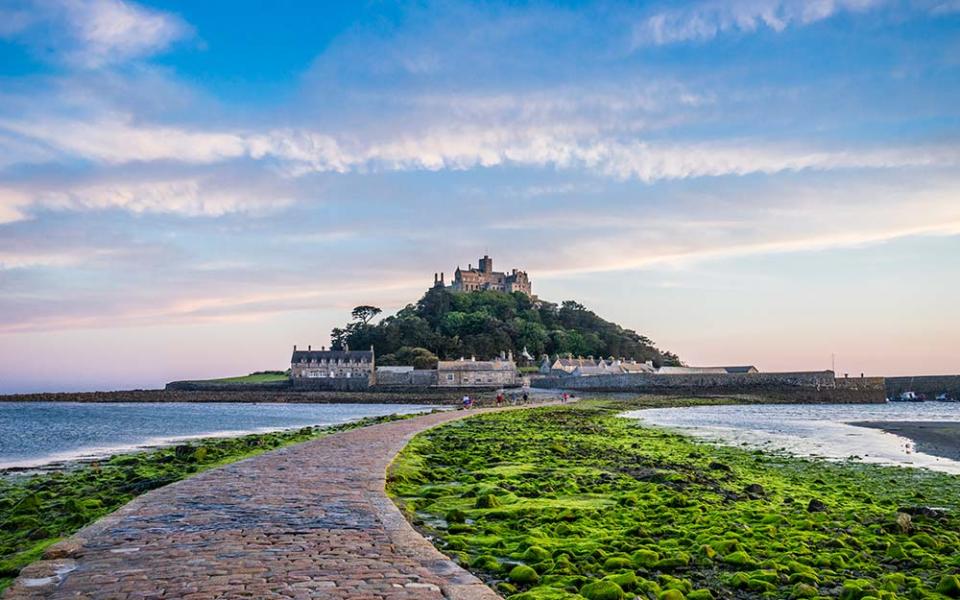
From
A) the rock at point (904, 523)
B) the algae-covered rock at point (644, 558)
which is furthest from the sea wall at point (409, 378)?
the algae-covered rock at point (644, 558)

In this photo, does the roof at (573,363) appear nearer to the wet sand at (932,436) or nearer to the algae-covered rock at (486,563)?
the wet sand at (932,436)

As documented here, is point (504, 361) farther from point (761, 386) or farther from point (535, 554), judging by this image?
point (535, 554)

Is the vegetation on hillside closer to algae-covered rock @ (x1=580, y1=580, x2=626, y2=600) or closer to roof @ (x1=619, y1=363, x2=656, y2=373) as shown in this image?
roof @ (x1=619, y1=363, x2=656, y2=373)

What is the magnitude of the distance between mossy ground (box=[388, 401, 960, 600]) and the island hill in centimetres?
7048

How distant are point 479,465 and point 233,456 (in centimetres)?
643

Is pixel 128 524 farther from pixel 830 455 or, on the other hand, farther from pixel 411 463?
pixel 830 455

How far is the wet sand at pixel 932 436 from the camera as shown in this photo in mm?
24953

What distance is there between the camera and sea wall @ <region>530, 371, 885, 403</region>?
84125 millimetres

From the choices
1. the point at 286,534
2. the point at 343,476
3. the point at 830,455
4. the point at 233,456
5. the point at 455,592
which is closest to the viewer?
the point at 455,592

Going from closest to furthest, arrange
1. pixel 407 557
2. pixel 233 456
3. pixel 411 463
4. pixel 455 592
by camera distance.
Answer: pixel 455 592 < pixel 407 557 < pixel 411 463 < pixel 233 456

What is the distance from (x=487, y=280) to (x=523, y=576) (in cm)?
18581

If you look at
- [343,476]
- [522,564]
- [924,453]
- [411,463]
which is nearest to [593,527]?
[522,564]

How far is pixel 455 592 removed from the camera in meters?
6.51

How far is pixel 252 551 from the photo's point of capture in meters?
7.91
